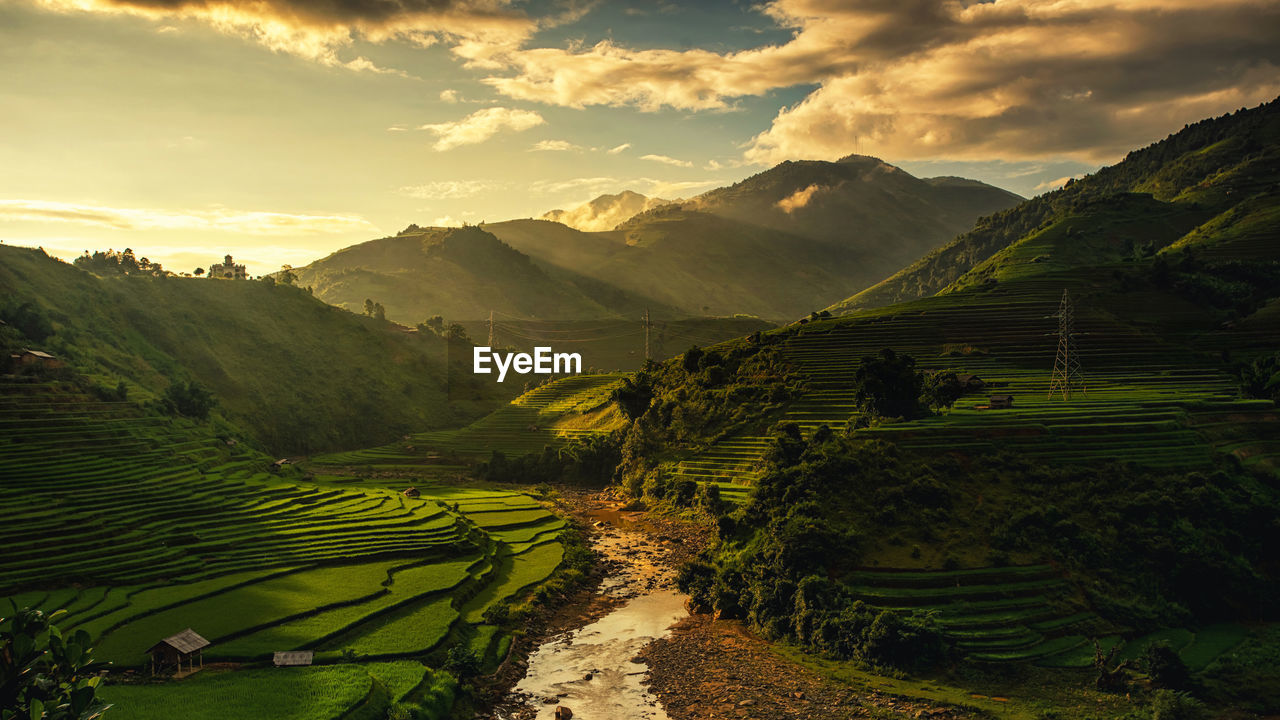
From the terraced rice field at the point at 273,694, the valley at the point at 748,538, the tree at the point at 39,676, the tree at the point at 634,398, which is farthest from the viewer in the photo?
the tree at the point at 634,398

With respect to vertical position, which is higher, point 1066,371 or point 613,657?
point 1066,371

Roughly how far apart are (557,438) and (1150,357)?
8301 centimetres

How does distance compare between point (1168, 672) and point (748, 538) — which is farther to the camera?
point (748, 538)

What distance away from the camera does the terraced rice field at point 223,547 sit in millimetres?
40625

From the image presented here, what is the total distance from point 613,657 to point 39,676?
115 feet

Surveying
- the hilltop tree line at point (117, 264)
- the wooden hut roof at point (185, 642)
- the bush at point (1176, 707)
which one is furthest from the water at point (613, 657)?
the hilltop tree line at point (117, 264)

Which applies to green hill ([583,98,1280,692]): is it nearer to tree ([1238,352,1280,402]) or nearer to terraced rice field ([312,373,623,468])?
tree ([1238,352,1280,402])

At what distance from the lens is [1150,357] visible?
8269 centimetres

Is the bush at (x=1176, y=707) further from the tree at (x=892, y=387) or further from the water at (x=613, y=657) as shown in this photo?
the tree at (x=892, y=387)

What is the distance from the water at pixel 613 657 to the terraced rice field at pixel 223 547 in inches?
172

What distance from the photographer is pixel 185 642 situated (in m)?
35.0

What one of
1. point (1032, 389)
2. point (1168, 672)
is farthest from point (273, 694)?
point (1032, 389)

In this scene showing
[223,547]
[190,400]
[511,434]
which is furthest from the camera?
[511,434]

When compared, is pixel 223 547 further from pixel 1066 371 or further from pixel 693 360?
pixel 1066 371
